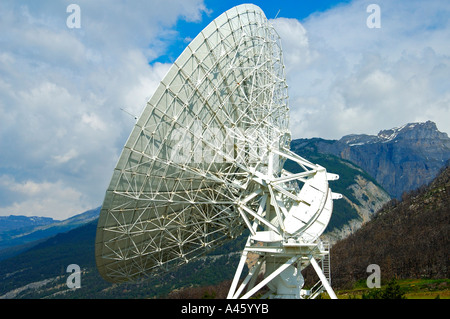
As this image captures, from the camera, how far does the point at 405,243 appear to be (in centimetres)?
13738

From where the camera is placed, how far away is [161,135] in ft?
91.0

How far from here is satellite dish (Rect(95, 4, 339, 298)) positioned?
→ 27844 millimetres

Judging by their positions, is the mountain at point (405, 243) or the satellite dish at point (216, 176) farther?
the mountain at point (405, 243)

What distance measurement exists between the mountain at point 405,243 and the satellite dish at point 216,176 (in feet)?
269

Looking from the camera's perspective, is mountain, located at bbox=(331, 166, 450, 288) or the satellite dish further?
mountain, located at bbox=(331, 166, 450, 288)

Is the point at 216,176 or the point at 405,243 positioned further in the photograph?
the point at 405,243

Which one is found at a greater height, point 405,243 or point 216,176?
point 216,176

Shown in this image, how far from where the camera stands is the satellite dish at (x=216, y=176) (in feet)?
91.4

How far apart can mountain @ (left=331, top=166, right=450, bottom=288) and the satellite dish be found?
269ft

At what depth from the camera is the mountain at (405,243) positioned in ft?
374

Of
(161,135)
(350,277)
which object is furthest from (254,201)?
(350,277)

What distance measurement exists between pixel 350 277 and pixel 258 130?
104 metres

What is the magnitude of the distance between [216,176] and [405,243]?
4773 inches
